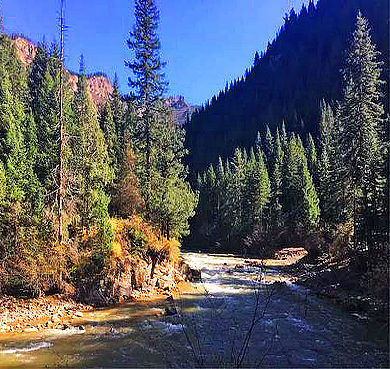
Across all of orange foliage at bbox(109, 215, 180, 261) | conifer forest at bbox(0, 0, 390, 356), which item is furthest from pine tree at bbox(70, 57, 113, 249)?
orange foliage at bbox(109, 215, 180, 261)

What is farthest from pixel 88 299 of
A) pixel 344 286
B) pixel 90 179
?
pixel 344 286

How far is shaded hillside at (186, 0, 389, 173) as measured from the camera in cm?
14900

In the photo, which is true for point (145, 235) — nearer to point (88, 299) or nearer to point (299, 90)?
Answer: point (88, 299)

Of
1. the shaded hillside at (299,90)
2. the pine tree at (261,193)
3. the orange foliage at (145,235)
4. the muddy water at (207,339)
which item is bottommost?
the muddy water at (207,339)

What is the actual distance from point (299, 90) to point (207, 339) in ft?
552

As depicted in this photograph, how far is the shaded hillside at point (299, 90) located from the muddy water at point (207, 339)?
111m

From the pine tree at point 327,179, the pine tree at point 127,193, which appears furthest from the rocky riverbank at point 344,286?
the pine tree at point 127,193

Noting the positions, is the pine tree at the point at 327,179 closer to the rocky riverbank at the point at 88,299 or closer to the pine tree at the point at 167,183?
the pine tree at the point at 167,183

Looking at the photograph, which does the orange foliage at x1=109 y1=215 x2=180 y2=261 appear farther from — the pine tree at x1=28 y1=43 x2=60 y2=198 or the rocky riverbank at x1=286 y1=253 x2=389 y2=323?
the rocky riverbank at x1=286 y1=253 x2=389 y2=323

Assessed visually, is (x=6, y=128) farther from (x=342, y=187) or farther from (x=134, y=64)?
(x=342, y=187)

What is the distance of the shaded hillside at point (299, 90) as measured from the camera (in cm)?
14900

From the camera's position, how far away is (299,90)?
172875 mm

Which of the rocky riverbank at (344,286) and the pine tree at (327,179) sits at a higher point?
the pine tree at (327,179)

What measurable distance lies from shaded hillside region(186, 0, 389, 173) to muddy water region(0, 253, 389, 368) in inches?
4363
